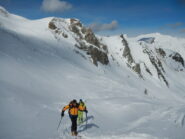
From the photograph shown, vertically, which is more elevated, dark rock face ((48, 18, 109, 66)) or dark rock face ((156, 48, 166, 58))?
dark rock face ((156, 48, 166, 58))

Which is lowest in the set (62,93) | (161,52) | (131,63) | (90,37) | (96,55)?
(62,93)

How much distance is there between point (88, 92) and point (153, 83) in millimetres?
51040

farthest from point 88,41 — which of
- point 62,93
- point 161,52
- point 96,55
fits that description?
point 161,52

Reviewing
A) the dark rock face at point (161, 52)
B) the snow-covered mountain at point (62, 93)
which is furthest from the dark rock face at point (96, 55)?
the dark rock face at point (161, 52)

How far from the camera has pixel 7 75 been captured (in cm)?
1872

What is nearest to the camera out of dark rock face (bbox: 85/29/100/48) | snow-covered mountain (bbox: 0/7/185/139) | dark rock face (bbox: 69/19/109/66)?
snow-covered mountain (bbox: 0/7/185/139)

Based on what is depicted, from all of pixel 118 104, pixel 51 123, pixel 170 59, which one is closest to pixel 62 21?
pixel 118 104

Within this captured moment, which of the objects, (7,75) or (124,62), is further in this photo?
(124,62)

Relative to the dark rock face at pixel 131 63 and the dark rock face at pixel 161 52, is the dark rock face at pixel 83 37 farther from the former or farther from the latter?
the dark rock face at pixel 161 52

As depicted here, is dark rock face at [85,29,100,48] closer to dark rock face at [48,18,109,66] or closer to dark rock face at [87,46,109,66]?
dark rock face at [48,18,109,66]

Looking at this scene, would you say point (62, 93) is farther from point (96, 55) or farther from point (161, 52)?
point (161, 52)

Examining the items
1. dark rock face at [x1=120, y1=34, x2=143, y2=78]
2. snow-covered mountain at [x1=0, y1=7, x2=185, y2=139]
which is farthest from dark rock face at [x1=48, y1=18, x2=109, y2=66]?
dark rock face at [x1=120, y1=34, x2=143, y2=78]

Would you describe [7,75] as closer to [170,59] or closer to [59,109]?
[59,109]

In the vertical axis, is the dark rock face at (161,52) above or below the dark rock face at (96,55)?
above
